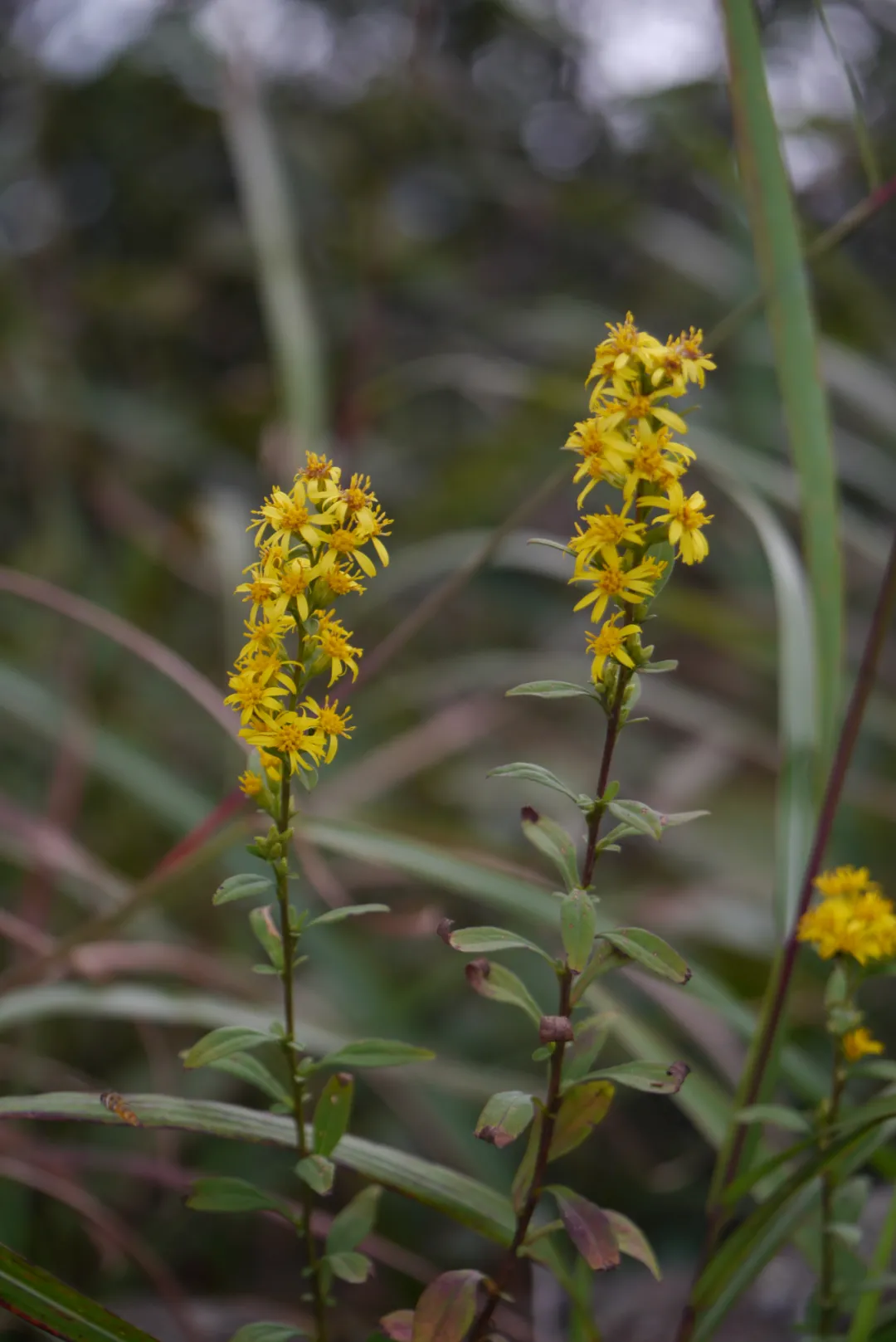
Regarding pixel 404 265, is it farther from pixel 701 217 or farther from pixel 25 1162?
pixel 25 1162

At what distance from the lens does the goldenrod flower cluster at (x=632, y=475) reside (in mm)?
509

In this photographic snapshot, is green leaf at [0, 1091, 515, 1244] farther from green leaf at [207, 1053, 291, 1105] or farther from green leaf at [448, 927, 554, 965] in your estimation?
green leaf at [448, 927, 554, 965]

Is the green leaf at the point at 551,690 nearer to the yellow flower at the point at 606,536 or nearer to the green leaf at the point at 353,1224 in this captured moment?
the yellow flower at the point at 606,536

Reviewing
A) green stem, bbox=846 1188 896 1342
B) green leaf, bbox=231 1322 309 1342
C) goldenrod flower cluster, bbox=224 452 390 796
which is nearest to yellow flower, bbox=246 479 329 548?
goldenrod flower cluster, bbox=224 452 390 796

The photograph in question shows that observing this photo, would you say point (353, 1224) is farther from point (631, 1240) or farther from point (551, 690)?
point (551, 690)

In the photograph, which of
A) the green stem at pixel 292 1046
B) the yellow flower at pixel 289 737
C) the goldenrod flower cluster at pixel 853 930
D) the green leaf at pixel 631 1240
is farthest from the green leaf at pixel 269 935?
the goldenrod flower cluster at pixel 853 930

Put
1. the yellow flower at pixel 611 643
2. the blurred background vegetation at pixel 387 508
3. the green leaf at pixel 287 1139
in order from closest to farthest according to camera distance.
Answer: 1. the yellow flower at pixel 611 643
2. the green leaf at pixel 287 1139
3. the blurred background vegetation at pixel 387 508

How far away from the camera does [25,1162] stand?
1042mm

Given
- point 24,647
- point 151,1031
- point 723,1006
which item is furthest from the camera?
point 24,647

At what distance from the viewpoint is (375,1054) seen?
2.01 ft

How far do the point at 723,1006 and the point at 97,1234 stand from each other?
1.89 feet

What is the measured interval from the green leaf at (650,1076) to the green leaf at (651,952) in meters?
0.05

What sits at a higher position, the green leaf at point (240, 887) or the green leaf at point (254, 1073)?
the green leaf at point (240, 887)

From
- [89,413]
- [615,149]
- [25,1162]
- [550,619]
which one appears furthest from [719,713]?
[615,149]
